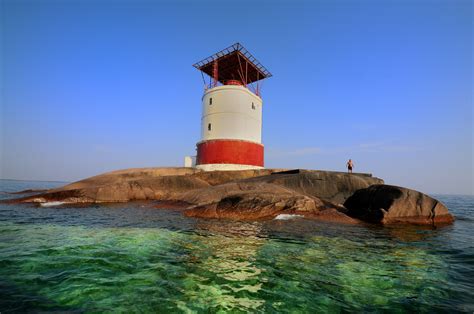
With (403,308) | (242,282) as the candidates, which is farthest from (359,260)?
(242,282)

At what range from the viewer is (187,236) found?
8109mm

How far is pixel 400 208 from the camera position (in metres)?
12.4

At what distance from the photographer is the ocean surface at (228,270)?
13.2 ft

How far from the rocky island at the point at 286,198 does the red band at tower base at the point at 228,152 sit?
13.4ft

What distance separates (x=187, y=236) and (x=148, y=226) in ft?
7.47

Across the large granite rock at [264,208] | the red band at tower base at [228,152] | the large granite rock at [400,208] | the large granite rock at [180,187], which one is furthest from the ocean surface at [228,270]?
the red band at tower base at [228,152]

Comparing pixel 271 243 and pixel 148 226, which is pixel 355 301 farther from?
pixel 148 226

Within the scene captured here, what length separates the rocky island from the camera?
12.1 meters

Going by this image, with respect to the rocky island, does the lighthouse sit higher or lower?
higher

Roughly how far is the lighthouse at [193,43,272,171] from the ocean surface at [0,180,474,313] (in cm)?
1702

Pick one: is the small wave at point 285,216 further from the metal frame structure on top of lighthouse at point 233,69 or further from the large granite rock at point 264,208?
the metal frame structure on top of lighthouse at point 233,69

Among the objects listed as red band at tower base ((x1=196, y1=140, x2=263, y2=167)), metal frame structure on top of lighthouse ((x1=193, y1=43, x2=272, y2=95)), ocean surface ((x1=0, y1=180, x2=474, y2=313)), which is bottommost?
ocean surface ((x1=0, y1=180, x2=474, y2=313))

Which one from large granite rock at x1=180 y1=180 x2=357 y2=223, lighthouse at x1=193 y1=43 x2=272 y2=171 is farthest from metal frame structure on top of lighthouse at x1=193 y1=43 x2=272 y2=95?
large granite rock at x1=180 y1=180 x2=357 y2=223

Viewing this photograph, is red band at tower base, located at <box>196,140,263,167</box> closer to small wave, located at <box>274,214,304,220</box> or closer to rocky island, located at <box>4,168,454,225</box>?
rocky island, located at <box>4,168,454,225</box>
